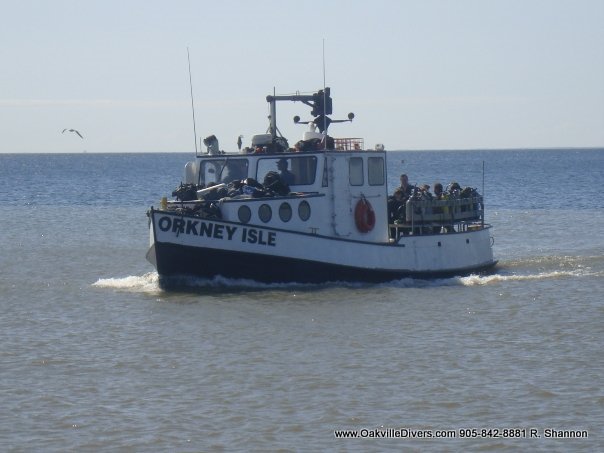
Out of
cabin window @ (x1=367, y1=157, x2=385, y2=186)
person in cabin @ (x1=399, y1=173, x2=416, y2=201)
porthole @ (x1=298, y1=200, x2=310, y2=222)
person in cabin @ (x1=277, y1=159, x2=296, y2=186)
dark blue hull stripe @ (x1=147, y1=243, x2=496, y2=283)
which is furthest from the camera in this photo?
person in cabin @ (x1=399, y1=173, x2=416, y2=201)

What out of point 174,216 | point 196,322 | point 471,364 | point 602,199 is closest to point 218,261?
point 174,216

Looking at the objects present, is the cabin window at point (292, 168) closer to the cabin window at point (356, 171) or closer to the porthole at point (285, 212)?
the cabin window at point (356, 171)

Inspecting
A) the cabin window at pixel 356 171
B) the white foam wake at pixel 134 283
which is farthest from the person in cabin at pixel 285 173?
the white foam wake at pixel 134 283

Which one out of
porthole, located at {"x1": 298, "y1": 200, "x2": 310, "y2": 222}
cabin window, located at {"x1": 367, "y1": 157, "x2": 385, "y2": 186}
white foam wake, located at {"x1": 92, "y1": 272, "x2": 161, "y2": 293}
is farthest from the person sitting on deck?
white foam wake, located at {"x1": 92, "y1": 272, "x2": 161, "y2": 293}

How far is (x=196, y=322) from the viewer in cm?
2073

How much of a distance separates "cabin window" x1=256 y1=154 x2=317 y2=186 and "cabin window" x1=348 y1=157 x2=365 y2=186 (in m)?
0.85

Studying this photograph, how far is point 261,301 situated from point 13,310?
4625 mm

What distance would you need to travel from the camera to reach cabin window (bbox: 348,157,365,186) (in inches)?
990

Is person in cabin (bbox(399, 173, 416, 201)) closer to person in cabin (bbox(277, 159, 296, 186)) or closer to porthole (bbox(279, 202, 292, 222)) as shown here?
person in cabin (bbox(277, 159, 296, 186))

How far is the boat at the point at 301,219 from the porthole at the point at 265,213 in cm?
2

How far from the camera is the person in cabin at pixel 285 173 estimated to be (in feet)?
81.7

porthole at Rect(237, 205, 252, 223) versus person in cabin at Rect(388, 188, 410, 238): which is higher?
porthole at Rect(237, 205, 252, 223)

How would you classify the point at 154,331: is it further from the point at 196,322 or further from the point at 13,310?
the point at 13,310

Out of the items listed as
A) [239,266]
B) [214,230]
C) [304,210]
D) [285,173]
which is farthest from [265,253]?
[285,173]
